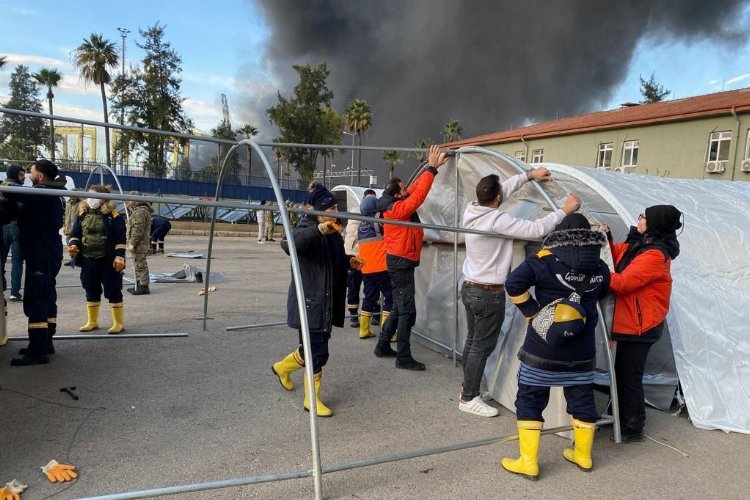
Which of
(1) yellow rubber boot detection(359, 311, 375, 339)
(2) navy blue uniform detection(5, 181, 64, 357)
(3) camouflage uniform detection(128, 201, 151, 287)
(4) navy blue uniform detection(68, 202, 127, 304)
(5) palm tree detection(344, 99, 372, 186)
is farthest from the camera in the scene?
(5) palm tree detection(344, 99, 372, 186)

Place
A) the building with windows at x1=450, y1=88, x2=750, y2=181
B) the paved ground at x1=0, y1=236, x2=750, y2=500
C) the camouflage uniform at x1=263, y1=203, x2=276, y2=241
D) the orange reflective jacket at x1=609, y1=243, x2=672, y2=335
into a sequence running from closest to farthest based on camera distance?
the paved ground at x1=0, y1=236, x2=750, y2=500
the orange reflective jacket at x1=609, y1=243, x2=672, y2=335
the camouflage uniform at x1=263, y1=203, x2=276, y2=241
the building with windows at x1=450, y1=88, x2=750, y2=181

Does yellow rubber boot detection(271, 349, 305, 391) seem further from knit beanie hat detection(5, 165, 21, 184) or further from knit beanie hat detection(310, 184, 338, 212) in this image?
knit beanie hat detection(5, 165, 21, 184)

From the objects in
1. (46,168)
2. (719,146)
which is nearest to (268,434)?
(46,168)

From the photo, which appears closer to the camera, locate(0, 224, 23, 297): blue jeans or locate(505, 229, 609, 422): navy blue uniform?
locate(505, 229, 609, 422): navy blue uniform

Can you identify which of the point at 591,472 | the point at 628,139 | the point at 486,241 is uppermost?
the point at 628,139


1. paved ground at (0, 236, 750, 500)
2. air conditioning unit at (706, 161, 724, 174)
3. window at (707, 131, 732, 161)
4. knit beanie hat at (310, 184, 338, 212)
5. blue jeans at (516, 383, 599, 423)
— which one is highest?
window at (707, 131, 732, 161)

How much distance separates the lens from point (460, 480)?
3152 mm

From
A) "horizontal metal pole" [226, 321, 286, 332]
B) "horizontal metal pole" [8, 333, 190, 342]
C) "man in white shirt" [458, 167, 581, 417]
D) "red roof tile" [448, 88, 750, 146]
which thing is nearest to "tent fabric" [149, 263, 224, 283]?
"horizontal metal pole" [226, 321, 286, 332]

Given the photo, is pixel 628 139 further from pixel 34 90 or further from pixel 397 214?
pixel 34 90

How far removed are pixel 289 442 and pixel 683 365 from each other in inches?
135

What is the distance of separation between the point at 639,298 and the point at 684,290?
1.09m

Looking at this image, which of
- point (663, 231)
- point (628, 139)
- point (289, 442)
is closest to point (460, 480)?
point (289, 442)

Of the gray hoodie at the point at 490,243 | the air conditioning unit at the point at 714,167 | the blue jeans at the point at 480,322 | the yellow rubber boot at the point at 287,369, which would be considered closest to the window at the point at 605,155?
the air conditioning unit at the point at 714,167

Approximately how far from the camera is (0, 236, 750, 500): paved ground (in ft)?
10.1
